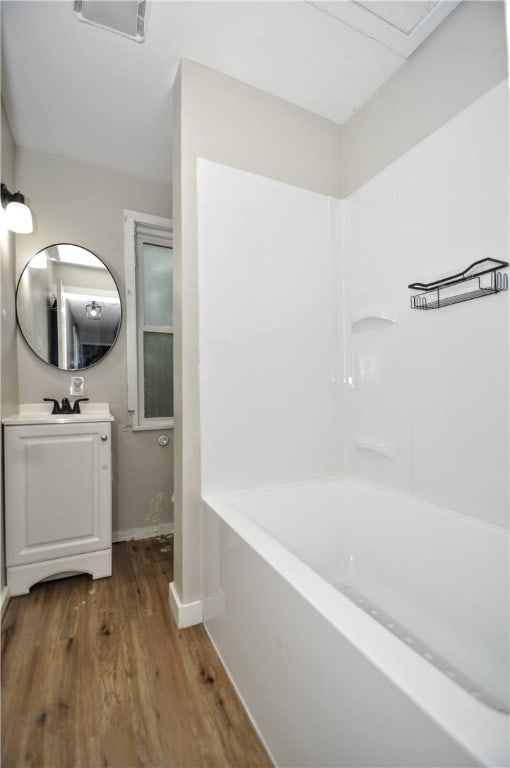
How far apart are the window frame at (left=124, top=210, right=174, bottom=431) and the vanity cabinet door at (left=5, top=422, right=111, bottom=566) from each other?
50 centimetres

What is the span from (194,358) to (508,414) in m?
1.24

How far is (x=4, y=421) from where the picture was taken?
1699mm

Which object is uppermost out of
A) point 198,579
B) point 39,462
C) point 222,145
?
point 222,145

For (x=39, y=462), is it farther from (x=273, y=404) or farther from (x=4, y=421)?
(x=273, y=404)

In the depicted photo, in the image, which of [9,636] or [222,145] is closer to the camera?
[9,636]

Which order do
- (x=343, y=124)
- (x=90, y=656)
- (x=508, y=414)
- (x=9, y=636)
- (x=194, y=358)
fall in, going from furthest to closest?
(x=343, y=124) < (x=194, y=358) < (x=9, y=636) < (x=90, y=656) < (x=508, y=414)

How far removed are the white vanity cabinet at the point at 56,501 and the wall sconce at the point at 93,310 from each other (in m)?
0.79

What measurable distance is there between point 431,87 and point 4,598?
3002 millimetres

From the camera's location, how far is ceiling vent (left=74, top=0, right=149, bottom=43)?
4.37 feet

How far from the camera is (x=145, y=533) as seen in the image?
7.93 feet

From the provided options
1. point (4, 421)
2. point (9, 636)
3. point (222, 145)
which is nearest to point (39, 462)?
point (4, 421)

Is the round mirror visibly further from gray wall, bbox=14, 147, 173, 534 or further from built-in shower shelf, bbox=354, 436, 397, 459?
built-in shower shelf, bbox=354, 436, 397, 459

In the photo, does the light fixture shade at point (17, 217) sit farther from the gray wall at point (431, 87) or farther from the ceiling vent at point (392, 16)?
the gray wall at point (431, 87)

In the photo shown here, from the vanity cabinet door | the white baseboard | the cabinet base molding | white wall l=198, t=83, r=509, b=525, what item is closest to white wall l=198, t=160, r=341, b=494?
white wall l=198, t=83, r=509, b=525
